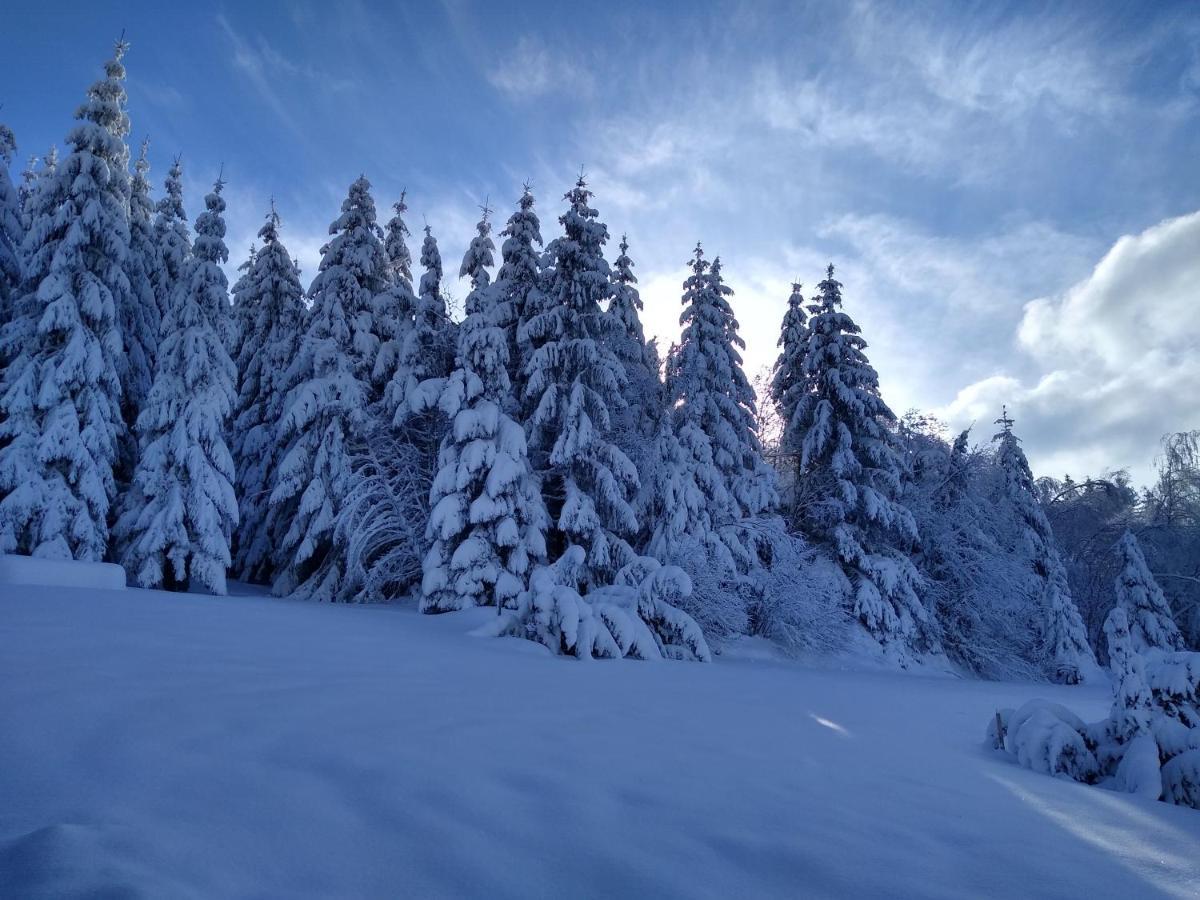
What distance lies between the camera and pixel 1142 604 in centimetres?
2317

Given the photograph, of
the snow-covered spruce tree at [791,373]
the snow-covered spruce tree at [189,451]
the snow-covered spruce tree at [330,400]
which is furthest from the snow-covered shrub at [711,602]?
the snow-covered spruce tree at [189,451]

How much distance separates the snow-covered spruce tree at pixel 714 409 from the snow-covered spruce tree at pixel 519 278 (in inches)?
211

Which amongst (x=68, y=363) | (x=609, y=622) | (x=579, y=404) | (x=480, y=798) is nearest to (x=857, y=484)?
(x=579, y=404)

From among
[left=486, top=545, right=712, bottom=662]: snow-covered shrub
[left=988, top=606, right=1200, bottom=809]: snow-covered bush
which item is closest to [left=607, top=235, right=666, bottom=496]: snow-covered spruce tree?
[left=486, top=545, right=712, bottom=662]: snow-covered shrub

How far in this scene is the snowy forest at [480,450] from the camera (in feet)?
51.3

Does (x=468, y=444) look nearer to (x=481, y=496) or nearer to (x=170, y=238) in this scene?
(x=481, y=496)

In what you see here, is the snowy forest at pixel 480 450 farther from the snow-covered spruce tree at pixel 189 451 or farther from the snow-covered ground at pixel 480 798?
the snow-covered ground at pixel 480 798

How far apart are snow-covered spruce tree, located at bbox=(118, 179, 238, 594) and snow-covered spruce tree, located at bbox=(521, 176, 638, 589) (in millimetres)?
9720

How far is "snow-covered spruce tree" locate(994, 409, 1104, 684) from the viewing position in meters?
22.8

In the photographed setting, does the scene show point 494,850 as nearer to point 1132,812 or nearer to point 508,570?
point 1132,812

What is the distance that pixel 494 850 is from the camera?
211 cm

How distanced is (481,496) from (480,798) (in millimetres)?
12780

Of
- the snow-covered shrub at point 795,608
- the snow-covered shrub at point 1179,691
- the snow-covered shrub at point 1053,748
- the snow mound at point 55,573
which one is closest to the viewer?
the snow-covered shrub at point 1053,748

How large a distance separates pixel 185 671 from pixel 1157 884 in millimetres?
5239
